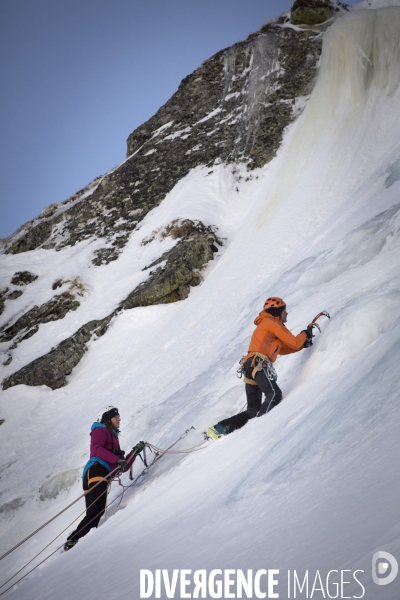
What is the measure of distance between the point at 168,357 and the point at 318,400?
803cm

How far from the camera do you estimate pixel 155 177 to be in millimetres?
24641

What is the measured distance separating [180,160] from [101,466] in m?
20.8

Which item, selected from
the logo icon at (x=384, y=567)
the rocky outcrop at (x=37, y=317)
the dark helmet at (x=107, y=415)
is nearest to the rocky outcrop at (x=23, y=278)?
the rocky outcrop at (x=37, y=317)

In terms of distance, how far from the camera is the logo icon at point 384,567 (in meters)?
1.47

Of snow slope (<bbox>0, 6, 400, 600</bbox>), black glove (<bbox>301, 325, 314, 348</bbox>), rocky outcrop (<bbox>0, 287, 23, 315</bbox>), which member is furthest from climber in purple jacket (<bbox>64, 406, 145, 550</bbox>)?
rocky outcrop (<bbox>0, 287, 23, 315</bbox>)

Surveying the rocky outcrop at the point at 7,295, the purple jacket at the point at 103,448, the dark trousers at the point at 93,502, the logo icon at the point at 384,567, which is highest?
the rocky outcrop at the point at 7,295

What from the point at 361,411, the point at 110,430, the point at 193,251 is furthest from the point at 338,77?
the point at 361,411

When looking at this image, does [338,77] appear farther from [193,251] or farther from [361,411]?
[361,411]

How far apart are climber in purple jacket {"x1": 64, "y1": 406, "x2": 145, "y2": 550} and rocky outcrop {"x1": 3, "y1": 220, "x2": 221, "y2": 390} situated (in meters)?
9.54

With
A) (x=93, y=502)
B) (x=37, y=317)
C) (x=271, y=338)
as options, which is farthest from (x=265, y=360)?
(x=37, y=317)

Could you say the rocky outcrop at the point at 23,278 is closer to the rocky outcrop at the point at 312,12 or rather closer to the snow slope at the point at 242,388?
the snow slope at the point at 242,388

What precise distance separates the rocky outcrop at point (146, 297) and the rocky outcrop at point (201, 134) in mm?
4440

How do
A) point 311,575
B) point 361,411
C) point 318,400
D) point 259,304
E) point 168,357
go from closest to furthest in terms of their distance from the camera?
1. point 311,575
2. point 361,411
3. point 318,400
4. point 259,304
5. point 168,357

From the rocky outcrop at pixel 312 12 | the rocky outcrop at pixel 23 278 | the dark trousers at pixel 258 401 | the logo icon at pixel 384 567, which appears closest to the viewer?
the logo icon at pixel 384 567
